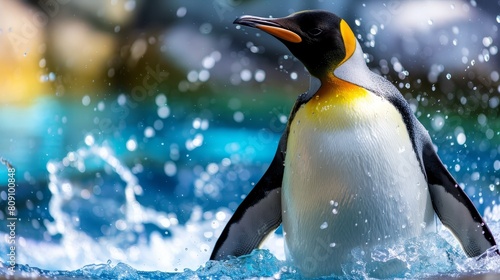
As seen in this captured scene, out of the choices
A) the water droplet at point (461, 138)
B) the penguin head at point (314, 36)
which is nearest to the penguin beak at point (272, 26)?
the penguin head at point (314, 36)

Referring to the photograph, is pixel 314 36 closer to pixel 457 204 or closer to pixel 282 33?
pixel 282 33

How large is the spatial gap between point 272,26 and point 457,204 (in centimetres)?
35

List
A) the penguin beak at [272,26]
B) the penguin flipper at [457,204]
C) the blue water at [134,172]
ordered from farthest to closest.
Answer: the blue water at [134,172] < the penguin flipper at [457,204] < the penguin beak at [272,26]

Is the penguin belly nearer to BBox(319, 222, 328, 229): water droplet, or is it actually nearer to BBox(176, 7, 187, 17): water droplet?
BBox(319, 222, 328, 229): water droplet

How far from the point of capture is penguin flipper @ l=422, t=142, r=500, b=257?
964 millimetres

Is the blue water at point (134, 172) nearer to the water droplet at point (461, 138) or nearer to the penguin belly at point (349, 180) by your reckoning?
the water droplet at point (461, 138)

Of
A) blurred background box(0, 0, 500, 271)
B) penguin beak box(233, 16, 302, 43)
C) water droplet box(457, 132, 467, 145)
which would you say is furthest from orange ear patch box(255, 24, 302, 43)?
water droplet box(457, 132, 467, 145)

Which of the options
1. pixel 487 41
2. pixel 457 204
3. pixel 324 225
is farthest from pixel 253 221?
pixel 487 41

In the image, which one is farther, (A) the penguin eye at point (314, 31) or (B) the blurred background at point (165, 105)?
(B) the blurred background at point (165, 105)

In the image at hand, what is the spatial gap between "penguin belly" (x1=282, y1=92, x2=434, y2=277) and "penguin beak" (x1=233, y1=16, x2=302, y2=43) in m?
0.09

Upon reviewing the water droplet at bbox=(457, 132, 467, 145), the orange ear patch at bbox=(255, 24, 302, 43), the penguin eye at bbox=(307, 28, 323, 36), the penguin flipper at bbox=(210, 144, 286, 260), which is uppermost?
the orange ear patch at bbox=(255, 24, 302, 43)

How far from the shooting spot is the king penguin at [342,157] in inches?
35.2

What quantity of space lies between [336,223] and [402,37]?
0.31 m

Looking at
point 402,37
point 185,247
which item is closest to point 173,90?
point 185,247
